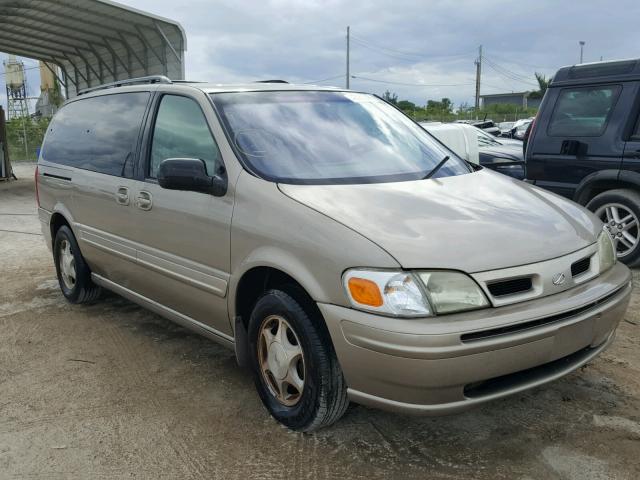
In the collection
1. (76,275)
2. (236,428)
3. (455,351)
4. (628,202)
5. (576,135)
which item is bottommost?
(236,428)

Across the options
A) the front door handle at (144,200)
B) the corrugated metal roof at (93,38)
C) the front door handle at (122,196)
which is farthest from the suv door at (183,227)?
the corrugated metal roof at (93,38)

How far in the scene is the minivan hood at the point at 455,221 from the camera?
257cm

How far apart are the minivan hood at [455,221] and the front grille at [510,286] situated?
0.23ft

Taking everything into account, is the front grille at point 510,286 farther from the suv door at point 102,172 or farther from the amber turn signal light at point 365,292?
the suv door at point 102,172

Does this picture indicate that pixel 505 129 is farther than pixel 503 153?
Yes

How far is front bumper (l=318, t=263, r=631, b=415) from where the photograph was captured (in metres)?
2.41

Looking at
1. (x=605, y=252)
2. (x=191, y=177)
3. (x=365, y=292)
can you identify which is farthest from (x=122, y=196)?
(x=605, y=252)

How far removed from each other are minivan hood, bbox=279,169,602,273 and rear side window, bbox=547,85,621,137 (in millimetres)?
3273

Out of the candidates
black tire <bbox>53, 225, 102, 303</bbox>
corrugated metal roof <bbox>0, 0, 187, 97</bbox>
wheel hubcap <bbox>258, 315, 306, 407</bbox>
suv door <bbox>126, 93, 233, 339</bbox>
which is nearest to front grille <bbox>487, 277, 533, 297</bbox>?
wheel hubcap <bbox>258, 315, 306, 407</bbox>

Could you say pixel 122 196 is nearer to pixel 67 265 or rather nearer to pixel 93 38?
pixel 67 265

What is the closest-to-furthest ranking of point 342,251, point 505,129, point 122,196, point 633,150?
point 342,251, point 122,196, point 633,150, point 505,129

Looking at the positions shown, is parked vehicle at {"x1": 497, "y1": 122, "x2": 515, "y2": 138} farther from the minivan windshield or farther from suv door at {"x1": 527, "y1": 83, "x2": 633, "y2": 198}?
the minivan windshield

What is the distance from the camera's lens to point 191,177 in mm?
3234

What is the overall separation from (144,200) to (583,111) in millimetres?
4578
